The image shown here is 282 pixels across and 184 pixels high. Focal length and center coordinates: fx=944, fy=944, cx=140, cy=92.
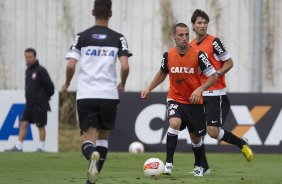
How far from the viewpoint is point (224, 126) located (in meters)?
21.9

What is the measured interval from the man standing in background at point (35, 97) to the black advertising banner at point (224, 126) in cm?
168

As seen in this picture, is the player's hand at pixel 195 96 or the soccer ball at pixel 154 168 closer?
the player's hand at pixel 195 96

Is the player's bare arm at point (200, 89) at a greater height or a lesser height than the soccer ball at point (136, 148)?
greater

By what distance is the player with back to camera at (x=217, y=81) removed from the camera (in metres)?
14.3

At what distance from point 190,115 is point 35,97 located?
9110 mm

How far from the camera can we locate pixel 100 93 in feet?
37.3

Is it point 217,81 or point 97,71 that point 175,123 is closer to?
point 217,81

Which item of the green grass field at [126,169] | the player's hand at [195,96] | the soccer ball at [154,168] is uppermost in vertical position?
the player's hand at [195,96]

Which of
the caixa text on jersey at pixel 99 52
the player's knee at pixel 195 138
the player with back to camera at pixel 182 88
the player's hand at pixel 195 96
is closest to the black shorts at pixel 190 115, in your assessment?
the player with back to camera at pixel 182 88

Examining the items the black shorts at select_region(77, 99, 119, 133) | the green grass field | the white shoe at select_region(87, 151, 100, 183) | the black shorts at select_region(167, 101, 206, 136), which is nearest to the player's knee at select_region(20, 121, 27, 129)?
the green grass field

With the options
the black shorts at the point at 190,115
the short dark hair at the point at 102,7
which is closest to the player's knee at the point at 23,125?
the black shorts at the point at 190,115

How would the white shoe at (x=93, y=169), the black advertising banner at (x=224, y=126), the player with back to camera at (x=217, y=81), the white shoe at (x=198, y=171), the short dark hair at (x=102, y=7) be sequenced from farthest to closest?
the black advertising banner at (x=224, y=126) < the player with back to camera at (x=217, y=81) < the white shoe at (x=198, y=171) < the short dark hair at (x=102, y=7) < the white shoe at (x=93, y=169)

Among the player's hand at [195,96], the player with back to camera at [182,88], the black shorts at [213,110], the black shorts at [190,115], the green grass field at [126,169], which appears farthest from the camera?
the black shorts at [213,110]

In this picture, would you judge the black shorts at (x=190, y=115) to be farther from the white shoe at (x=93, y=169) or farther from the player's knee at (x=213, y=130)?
the white shoe at (x=93, y=169)
